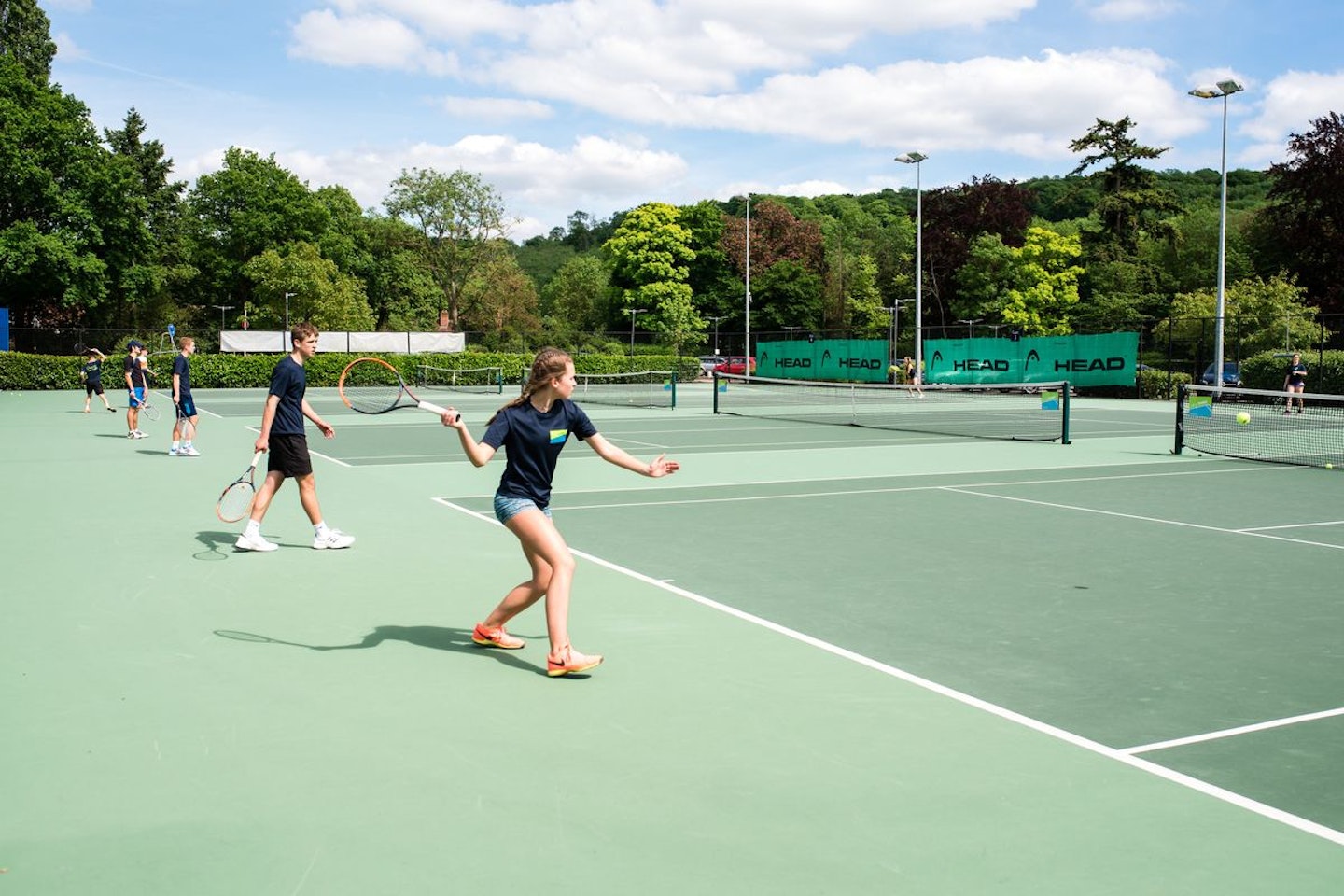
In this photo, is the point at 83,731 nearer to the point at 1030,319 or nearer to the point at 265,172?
the point at 1030,319

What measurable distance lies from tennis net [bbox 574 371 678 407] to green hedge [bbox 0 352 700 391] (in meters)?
1.85

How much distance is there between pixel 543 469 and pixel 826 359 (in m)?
52.1

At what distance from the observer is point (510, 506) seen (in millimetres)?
5941

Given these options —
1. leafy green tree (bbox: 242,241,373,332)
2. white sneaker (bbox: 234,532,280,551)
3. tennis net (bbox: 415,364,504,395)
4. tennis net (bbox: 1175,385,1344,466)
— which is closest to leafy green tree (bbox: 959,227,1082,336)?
tennis net (bbox: 415,364,504,395)

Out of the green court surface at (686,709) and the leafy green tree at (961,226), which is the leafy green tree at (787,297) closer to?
the leafy green tree at (961,226)

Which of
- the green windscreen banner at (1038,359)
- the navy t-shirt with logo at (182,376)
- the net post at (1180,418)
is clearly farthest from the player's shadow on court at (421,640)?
the green windscreen banner at (1038,359)

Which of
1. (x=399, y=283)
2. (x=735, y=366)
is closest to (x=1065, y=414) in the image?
(x=735, y=366)

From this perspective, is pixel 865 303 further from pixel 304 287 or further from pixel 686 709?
pixel 686 709

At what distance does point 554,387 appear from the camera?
5949 mm

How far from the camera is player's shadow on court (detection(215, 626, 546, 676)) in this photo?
20.7 ft

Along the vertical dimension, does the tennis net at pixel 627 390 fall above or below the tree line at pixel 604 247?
below

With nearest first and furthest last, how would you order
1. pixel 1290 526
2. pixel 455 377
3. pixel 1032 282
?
pixel 1290 526, pixel 455 377, pixel 1032 282

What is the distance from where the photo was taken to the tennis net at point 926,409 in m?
24.1

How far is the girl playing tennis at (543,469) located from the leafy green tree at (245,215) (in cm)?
7594
